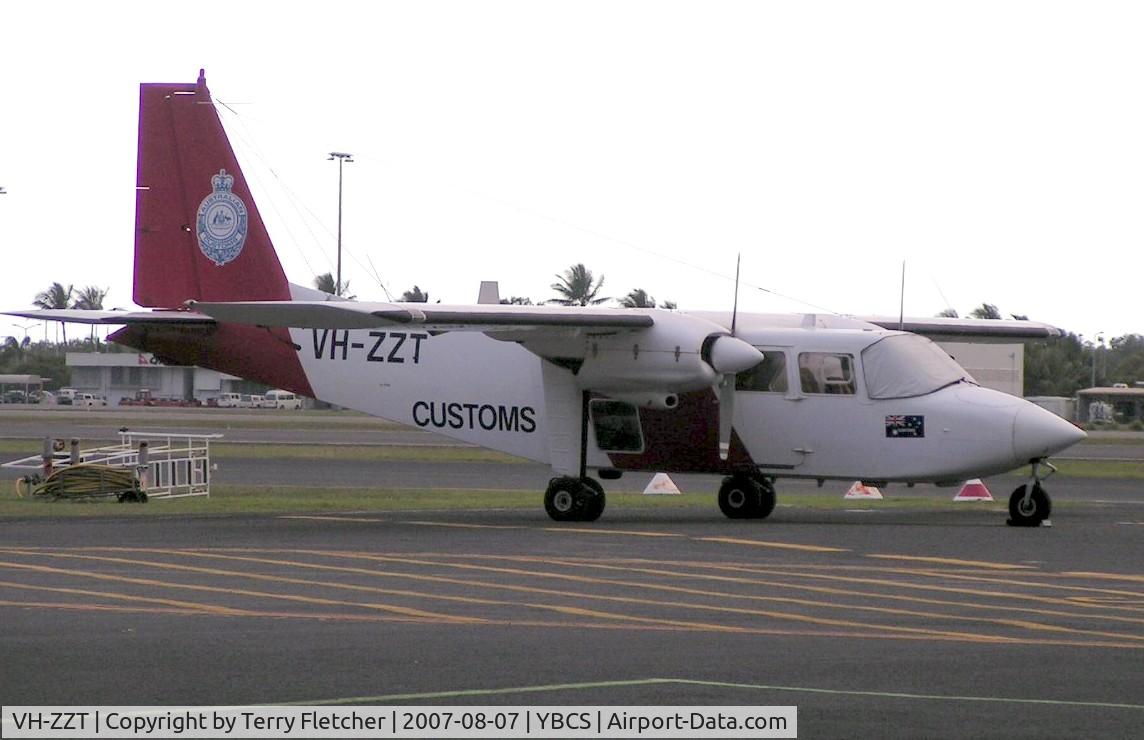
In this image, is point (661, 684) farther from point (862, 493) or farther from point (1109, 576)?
point (862, 493)

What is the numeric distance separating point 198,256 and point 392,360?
3519mm

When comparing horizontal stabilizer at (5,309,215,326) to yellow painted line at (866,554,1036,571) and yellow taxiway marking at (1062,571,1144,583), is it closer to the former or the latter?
yellow painted line at (866,554,1036,571)

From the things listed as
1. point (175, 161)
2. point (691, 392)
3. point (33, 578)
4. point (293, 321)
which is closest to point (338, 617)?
point (33, 578)

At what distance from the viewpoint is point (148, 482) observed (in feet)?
87.4

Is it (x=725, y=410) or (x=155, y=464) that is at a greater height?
(x=725, y=410)

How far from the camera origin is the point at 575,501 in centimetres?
2094

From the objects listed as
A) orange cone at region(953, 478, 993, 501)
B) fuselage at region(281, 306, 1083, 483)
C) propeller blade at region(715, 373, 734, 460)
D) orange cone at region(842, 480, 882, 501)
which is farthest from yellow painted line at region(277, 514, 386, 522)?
orange cone at region(953, 478, 993, 501)

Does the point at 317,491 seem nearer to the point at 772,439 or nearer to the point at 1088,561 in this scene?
the point at 772,439

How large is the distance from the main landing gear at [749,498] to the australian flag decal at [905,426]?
86.0 inches

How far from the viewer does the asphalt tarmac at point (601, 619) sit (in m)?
8.10

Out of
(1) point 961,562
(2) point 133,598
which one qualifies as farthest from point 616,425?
(2) point 133,598

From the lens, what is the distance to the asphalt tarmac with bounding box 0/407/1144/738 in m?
8.10

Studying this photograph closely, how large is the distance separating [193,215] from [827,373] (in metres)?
9.94

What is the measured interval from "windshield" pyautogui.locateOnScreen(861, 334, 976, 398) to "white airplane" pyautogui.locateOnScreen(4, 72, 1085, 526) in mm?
23
